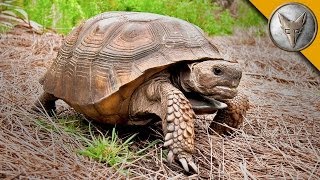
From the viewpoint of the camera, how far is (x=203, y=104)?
155 cm

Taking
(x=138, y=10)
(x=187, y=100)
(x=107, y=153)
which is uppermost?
(x=187, y=100)

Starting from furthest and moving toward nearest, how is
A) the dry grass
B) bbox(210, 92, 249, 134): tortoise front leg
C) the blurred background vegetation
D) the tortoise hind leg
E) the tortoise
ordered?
the blurred background vegetation → the tortoise hind leg → bbox(210, 92, 249, 134): tortoise front leg → the tortoise → the dry grass

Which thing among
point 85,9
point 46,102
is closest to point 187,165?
point 46,102

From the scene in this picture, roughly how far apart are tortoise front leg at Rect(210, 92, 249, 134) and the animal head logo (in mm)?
385

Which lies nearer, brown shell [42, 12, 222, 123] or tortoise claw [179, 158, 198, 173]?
tortoise claw [179, 158, 198, 173]

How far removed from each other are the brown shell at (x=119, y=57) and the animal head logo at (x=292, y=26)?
16.6 inches

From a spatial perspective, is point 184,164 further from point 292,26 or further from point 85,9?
point 85,9

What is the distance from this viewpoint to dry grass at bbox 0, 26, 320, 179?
52.1 inches

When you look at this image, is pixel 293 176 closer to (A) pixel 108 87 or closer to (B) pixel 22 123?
(A) pixel 108 87

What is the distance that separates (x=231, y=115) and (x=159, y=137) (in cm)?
27

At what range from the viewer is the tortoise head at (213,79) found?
1.46 m

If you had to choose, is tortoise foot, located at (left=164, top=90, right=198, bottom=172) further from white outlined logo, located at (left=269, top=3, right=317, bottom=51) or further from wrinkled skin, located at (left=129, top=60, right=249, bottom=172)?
white outlined logo, located at (left=269, top=3, right=317, bottom=51)

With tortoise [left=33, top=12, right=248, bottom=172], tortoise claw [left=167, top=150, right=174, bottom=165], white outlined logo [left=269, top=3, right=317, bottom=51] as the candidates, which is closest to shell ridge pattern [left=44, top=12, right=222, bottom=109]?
tortoise [left=33, top=12, right=248, bottom=172]

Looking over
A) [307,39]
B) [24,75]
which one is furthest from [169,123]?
[24,75]
